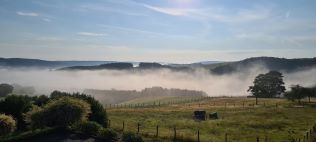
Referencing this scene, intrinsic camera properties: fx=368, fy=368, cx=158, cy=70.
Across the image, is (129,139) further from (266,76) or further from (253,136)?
(266,76)

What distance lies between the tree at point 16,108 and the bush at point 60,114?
9419mm

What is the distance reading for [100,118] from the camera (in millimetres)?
50500

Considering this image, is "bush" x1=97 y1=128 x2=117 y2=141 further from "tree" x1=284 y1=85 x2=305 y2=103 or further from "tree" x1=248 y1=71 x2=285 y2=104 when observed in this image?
"tree" x1=248 y1=71 x2=285 y2=104

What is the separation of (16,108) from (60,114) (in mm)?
13100

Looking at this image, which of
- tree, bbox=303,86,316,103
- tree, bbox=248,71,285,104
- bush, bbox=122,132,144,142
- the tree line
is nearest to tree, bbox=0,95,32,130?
bush, bbox=122,132,144,142

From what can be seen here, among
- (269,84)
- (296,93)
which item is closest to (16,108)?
(296,93)

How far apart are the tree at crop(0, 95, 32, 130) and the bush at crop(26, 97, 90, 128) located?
942 cm

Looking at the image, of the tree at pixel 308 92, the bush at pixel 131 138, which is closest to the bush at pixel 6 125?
the bush at pixel 131 138

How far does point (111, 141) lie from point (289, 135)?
29.7m

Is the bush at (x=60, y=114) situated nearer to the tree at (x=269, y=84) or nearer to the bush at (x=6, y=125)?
the bush at (x=6, y=125)

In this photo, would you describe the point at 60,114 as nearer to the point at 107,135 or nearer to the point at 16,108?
the point at 107,135

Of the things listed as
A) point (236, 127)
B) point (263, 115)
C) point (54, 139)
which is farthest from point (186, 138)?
point (263, 115)

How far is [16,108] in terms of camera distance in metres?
52.2

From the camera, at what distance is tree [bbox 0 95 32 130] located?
5169 centimetres
